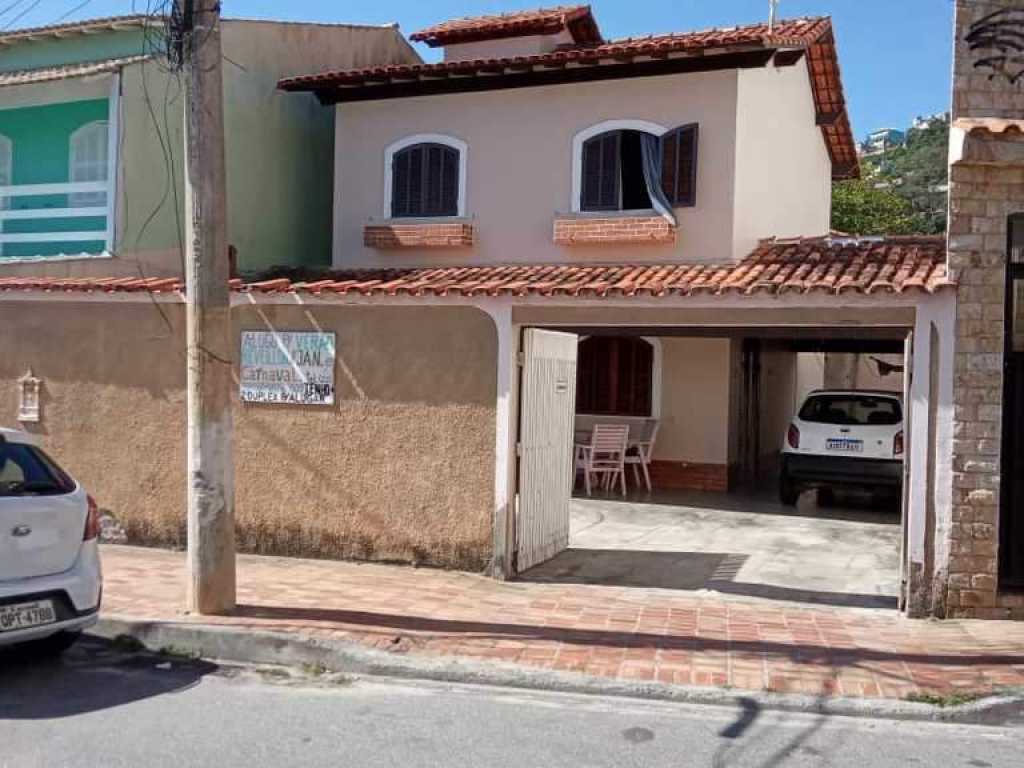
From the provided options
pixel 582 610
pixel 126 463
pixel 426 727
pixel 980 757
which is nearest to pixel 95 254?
pixel 126 463

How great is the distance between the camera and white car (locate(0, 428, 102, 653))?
584 centimetres

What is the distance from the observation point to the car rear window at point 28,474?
611 centimetres

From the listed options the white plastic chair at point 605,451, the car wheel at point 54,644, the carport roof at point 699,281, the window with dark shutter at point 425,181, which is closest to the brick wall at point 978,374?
the carport roof at point 699,281

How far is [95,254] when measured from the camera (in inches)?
496

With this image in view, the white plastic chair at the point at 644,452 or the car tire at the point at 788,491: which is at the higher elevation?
the white plastic chair at the point at 644,452

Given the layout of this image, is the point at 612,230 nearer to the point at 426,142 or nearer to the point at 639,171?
the point at 639,171

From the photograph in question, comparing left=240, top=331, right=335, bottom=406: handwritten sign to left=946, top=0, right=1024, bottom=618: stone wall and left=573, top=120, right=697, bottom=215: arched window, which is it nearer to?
left=573, top=120, right=697, bottom=215: arched window

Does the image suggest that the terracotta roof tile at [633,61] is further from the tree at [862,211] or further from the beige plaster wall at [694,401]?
the tree at [862,211]

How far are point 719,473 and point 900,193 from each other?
90.1 feet

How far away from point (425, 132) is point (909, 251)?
275 inches

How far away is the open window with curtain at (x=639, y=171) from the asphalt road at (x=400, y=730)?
8.22 m

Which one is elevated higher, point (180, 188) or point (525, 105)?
point (525, 105)

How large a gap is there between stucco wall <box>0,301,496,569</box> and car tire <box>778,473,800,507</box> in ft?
19.3

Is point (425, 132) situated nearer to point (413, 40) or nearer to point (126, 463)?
point (413, 40)
